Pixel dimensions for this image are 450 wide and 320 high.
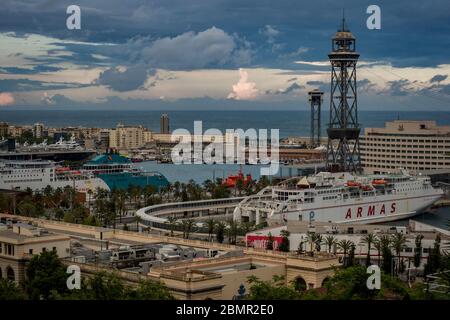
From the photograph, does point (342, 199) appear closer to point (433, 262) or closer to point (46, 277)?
point (433, 262)

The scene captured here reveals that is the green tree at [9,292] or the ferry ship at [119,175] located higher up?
the green tree at [9,292]

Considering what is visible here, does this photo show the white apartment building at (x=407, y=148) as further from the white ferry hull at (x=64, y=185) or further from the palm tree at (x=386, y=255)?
the palm tree at (x=386, y=255)

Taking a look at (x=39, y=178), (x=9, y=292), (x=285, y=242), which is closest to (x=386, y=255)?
(x=285, y=242)

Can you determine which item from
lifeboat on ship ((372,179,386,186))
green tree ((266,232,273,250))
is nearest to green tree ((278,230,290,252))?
green tree ((266,232,273,250))

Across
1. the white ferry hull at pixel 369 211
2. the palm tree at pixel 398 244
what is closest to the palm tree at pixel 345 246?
the palm tree at pixel 398 244

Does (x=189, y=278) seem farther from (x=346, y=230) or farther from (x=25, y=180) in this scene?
(x=25, y=180)

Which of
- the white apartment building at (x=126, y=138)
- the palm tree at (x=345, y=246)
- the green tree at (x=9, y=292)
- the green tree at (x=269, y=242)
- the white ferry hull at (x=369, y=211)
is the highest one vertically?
the white apartment building at (x=126, y=138)
